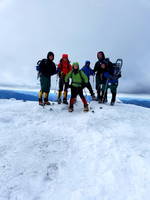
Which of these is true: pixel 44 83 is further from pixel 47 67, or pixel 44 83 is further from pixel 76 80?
pixel 76 80

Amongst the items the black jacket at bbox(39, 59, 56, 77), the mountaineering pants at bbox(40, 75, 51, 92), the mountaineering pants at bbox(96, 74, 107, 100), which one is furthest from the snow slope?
the mountaineering pants at bbox(96, 74, 107, 100)

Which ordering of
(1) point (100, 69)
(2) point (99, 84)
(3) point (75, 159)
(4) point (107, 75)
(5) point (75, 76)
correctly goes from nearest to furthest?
(3) point (75, 159) → (5) point (75, 76) → (4) point (107, 75) → (1) point (100, 69) → (2) point (99, 84)

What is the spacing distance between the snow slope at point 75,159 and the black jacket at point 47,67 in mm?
3565

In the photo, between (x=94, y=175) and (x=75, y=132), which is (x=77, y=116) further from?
(x=94, y=175)

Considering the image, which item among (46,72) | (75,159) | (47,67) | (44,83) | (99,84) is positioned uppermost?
(47,67)

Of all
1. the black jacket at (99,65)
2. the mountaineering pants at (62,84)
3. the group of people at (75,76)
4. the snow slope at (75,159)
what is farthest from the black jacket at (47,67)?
the snow slope at (75,159)

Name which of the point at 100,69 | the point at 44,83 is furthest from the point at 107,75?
the point at 44,83

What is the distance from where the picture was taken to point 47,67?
42.9 feet

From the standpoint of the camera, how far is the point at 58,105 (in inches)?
530

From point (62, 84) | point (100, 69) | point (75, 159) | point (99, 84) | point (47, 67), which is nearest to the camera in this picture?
point (75, 159)

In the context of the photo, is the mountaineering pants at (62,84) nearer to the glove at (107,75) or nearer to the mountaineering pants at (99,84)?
the mountaineering pants at (99,84)

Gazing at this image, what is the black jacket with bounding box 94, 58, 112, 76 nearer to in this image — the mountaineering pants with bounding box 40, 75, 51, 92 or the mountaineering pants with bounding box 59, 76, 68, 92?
the mountaineering pants with bounding box 59, 76, 68, 92

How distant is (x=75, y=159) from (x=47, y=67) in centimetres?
750

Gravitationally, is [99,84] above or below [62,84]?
above
